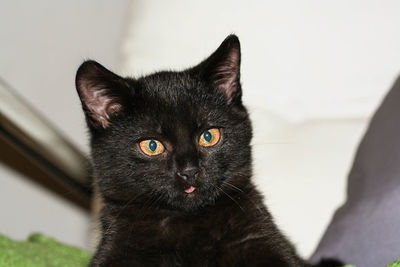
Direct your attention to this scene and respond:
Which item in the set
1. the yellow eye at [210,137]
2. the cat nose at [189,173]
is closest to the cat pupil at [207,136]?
the yellow eye at [210,137]

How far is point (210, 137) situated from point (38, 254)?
26.8 inches

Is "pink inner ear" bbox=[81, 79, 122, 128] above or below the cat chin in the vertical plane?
above

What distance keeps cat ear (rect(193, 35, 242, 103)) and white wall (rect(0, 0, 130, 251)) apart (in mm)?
1484

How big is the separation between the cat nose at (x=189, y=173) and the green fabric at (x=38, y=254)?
503mm

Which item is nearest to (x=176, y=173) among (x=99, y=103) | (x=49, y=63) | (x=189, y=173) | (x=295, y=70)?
(x=189, y=173)

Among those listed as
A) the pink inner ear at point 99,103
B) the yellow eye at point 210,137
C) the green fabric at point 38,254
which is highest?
the pink inner ear at point 99,103

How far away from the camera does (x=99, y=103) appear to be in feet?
4.64

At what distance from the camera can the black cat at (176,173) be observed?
1.28 meters

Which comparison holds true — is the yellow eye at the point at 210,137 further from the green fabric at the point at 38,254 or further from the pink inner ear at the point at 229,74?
the green fabric at the point at 38,254

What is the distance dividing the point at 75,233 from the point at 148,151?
1.95 metres

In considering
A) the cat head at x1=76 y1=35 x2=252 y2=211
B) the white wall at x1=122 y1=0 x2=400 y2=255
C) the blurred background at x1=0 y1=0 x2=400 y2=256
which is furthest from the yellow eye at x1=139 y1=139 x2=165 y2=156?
the white wall at x1=122 y1=0 x2=400 y2=255

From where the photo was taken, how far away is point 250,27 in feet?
7.10

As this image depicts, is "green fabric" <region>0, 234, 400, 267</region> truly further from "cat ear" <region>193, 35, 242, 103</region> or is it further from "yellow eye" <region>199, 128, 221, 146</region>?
"cat ear" <region>193, 35, 242, 103</region>

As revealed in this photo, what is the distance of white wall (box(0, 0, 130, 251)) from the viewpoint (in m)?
2.78
